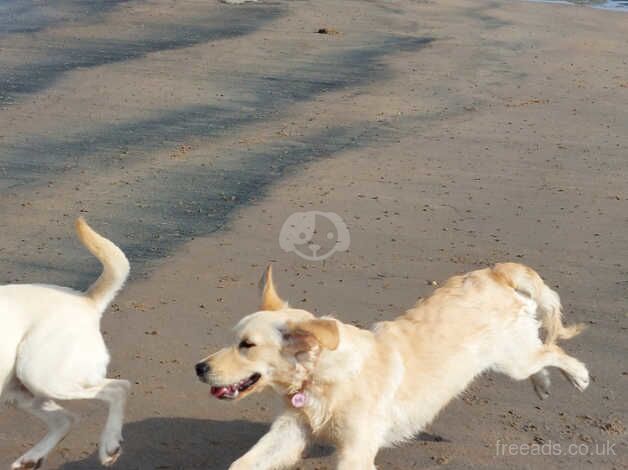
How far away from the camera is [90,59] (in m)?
13.9

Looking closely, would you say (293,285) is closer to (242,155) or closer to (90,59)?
(242,155)

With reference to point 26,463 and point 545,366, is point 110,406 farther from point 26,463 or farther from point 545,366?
point 545,366

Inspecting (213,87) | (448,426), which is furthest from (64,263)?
(213,87)

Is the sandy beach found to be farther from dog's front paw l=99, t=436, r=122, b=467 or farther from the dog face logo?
dog's front paw l=99, t=436, r=122, b=467

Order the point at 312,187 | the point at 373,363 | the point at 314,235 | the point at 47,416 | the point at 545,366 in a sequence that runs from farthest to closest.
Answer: the point at 312,187
the point at 314,235
the point at 545,366
the point at 47,416
the point at 373,363

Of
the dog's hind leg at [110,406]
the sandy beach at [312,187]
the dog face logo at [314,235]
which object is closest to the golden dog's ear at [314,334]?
the sandy beach at [312,187]

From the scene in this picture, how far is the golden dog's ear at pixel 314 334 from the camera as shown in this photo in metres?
4.67

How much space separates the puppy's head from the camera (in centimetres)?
471

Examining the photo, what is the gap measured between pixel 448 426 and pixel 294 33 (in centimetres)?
1049

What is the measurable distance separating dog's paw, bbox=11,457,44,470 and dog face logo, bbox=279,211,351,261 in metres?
3.01

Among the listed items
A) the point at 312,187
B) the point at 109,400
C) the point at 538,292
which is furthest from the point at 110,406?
the point at 312,187

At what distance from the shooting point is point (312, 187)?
9.12m

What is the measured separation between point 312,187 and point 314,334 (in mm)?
4509

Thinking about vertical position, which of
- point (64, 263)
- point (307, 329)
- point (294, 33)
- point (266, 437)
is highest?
point (307, 329)
